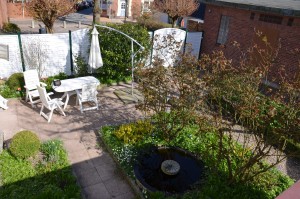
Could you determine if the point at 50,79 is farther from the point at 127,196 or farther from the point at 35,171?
the point at 127,196

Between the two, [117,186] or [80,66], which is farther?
[80,66]

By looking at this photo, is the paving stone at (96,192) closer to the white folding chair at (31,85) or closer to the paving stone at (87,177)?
the paving stone at (87,177)

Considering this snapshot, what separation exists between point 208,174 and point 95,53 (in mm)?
6069

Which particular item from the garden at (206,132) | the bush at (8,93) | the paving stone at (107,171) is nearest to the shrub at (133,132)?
the garden at (206,132)

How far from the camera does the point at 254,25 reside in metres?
12.6

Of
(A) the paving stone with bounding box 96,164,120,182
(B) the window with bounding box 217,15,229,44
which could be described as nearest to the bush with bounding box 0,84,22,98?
(A) the paving stone with bounding box 96,164,120,182

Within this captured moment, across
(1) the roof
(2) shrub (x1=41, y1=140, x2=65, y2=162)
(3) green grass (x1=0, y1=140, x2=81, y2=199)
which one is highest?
(1) the roof

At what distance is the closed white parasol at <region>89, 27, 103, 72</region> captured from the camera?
9633 millimetres

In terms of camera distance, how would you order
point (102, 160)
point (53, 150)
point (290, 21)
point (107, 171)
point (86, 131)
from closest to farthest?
point (107, 171) → point (53, 150) → point (102, 160) → point (86, 131) → point (290, 21)

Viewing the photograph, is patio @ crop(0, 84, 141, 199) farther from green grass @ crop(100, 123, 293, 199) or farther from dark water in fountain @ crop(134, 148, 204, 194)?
dark water in fountain @ crop(134, 148, 204, 194)

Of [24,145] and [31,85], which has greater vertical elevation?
[31,85]

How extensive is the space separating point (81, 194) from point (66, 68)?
A: 686 centimetres

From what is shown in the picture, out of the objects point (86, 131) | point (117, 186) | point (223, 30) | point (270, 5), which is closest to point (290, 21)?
point (270, 5)

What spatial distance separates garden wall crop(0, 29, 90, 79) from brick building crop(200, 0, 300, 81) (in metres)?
7.11
